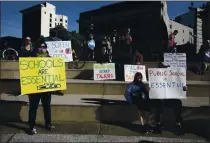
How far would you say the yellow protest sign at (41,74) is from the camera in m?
6.35

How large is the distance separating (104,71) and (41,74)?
3688 mm

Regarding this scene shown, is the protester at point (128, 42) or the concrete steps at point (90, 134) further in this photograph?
the protester at point (128, 42)

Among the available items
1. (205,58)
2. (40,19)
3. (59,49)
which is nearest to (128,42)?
(205,58)

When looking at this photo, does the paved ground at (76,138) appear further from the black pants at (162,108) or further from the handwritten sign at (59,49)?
the handwritten sign at (59,49)

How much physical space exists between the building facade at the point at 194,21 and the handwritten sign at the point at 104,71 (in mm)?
7495

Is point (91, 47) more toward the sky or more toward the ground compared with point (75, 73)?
more toward the sky

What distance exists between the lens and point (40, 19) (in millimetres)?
15938

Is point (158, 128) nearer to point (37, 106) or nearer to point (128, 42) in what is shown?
point (37, 106)

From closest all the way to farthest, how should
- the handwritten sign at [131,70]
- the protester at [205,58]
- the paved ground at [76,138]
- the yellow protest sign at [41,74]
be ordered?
the paved ground at [76,138], the yellow protest sign at [41,74], the handwritten sign at [131,70], the protester at [205,58]

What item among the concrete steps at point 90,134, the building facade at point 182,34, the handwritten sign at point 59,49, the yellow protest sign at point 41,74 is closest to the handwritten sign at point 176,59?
the handwritten sign at point 59,49

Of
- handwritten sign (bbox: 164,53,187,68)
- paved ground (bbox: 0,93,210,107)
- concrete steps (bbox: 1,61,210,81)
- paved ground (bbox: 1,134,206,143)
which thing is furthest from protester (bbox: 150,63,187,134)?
concrete steps (bbox: 1,61,210,81)

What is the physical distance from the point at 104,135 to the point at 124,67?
3.83m

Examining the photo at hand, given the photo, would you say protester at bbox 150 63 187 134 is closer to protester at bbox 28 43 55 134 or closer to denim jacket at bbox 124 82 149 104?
denim jacket at bbox 124 82 149 104

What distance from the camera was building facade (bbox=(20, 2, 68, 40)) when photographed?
13422mm
